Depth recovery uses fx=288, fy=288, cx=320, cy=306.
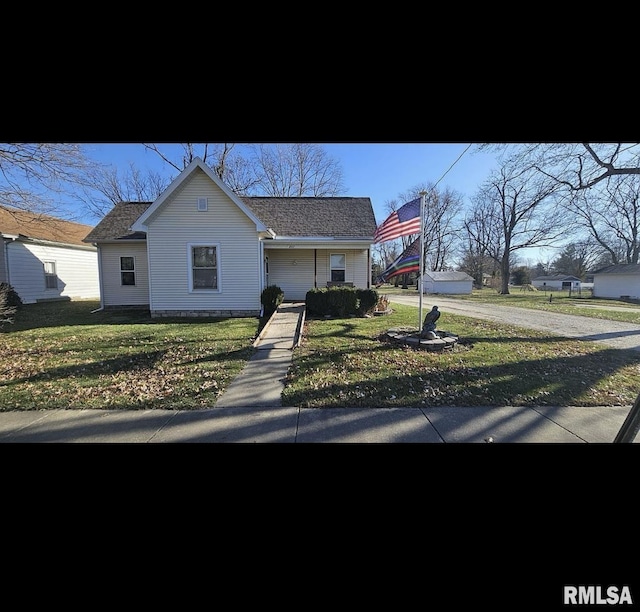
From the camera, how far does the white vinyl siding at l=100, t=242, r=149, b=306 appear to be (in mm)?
12648

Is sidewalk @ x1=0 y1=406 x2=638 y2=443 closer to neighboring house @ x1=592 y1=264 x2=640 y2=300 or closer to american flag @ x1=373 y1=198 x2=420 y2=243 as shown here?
american flag @ x1=373 y1=198 x2=420 y2=243

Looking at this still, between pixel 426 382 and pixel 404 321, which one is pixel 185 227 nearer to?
pixel 404 321

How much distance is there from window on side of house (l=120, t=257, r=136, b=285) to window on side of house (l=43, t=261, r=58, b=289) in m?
7.71

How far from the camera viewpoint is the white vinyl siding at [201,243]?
409 inches

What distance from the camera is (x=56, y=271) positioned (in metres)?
17.0

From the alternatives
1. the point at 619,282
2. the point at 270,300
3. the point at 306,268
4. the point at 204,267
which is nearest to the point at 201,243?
the point at 204,267

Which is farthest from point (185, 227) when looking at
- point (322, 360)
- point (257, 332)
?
point (322, 360)

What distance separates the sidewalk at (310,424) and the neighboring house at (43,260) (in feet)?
44.5

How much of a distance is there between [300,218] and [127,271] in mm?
8284

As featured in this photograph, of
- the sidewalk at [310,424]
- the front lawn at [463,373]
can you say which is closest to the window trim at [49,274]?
the sidewalk at [310,424]

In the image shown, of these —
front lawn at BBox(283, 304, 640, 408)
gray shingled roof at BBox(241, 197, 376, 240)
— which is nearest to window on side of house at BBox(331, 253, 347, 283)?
gray shingled roof at BBox(241, 197, 376, 240)
